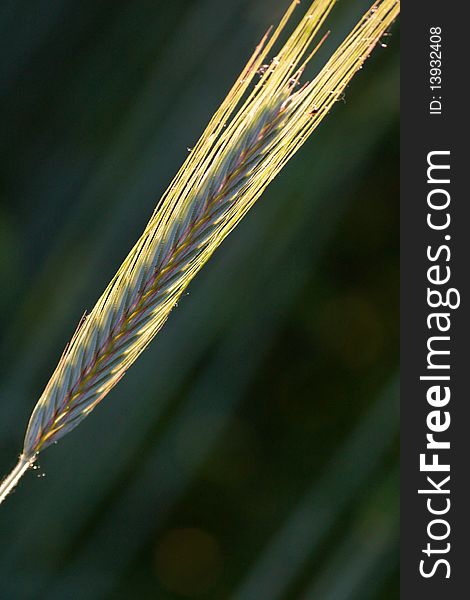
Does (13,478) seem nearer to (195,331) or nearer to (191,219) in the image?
(191,219)

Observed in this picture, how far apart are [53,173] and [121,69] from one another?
242 mm

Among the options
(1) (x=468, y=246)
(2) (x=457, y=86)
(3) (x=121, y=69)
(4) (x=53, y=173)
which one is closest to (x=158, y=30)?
(3) (x=121, y=69)

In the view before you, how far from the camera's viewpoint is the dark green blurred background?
120cm

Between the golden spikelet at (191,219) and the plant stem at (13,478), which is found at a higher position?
the golden spikelet at (191,219)

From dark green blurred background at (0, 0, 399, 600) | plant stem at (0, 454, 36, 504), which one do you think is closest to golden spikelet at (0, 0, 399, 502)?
plant stem at (0, 454, 36, 504)

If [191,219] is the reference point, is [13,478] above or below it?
below

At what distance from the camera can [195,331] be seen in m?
1.26

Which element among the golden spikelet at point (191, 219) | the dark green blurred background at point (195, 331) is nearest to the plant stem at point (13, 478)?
the golden spikelet at point (191, 219)

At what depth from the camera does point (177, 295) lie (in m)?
0.47

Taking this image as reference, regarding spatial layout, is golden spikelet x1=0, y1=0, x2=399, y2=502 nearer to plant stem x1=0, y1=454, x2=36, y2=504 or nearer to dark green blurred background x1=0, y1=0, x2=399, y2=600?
plant stem x1=0, y1=454, x2=36, y2=504

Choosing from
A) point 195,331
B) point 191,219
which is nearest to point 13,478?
point 191,219

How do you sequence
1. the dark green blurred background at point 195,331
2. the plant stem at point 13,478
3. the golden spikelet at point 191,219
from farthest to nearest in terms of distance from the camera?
1. the dark green blurred background at point 195,331
2. the golden spikelet at point 191,219
3. the plant stem at point 13,478

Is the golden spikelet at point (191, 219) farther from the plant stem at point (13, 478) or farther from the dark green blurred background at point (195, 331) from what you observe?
the dark green blurred background at point (195, 331)

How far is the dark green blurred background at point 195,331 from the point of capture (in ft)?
3.93
